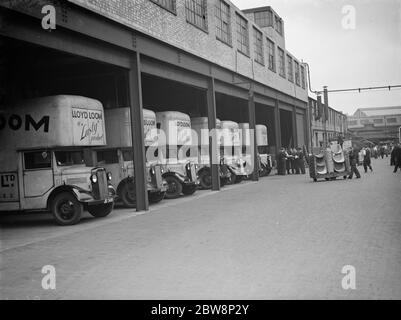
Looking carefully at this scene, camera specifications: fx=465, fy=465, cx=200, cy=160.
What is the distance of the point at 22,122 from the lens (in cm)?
1198

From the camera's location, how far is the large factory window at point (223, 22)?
69.9 feet

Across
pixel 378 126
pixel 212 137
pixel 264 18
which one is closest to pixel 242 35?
pixel 212 137

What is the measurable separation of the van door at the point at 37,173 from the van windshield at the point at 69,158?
0.24 meters

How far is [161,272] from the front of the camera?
20.9 ft

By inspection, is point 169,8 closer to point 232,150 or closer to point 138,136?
point 138,136

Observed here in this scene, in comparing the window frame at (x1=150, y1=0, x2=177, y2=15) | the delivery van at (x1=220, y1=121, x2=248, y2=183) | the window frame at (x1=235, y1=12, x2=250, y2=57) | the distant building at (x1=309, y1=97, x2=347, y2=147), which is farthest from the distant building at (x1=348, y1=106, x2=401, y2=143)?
the window frame at (x1=150, y1=0, x2=177, y2=15)

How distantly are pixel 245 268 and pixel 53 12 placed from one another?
6.98 metres

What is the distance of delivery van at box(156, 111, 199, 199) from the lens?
1772 cm

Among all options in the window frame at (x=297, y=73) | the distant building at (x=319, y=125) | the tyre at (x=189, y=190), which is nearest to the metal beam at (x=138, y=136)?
the tyre at (x=189, y=190)

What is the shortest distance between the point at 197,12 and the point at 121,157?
24.5ft

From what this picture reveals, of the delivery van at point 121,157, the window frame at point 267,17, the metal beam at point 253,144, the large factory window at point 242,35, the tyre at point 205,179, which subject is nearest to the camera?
the delivery van at point 121,157

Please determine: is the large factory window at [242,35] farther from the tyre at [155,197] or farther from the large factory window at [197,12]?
the tyre at [155,197]

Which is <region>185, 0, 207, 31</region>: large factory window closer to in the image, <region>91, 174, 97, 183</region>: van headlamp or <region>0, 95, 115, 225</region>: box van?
<region>0, 95, 115, 225</region>: box van
